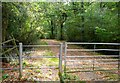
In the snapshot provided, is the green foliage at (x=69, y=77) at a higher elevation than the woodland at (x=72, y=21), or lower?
lower

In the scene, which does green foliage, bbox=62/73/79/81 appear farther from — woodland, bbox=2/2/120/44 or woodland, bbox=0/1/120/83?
woodland, bbox=2/2/120/44

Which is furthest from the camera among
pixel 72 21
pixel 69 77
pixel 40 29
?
pixel 72 21

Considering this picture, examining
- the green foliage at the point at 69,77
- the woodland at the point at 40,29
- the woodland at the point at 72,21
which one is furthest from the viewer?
the woodland at the point at 72,21

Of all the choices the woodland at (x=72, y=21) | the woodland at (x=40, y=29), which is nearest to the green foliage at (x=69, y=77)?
the woodland at (x=40, y=29)

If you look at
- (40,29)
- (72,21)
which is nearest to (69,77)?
(40,29)

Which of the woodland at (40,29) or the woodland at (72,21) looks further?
the woodland at (72,21)

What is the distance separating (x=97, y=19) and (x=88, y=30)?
153 cm

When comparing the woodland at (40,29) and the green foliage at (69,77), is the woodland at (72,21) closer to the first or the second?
the woodland at (40,29)

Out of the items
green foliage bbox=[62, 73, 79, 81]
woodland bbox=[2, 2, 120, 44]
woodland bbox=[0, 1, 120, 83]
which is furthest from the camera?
woodland bbox=[2, 2, 120, 44]

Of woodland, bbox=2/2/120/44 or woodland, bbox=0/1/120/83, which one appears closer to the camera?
woodland, bbox=0/1/120/83

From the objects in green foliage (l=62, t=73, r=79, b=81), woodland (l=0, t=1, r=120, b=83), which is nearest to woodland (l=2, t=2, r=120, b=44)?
woodland (l=0, t=1, r=120, b=83)

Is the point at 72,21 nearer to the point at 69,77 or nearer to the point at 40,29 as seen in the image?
the point at 40,29

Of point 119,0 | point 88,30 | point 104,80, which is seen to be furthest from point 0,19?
point 88,30

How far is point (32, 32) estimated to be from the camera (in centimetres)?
870
